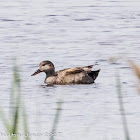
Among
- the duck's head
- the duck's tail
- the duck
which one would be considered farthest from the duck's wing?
the duck's head

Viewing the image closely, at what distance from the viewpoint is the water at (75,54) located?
8312mm

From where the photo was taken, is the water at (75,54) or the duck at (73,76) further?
the duck at (73,76)

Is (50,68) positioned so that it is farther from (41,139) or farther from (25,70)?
(41,139)

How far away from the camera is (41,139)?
7594mm

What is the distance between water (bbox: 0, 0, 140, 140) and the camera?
8.31 meters

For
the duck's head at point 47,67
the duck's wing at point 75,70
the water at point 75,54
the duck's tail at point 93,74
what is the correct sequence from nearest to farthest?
the water at point 75,54, the duck's tail at point 93,74, the duck's wing at point 75,70, the duck's head at point 47,67

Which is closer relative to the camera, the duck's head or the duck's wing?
the duck's wing

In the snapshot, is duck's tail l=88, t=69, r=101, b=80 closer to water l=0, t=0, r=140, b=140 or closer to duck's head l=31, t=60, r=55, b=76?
water l=0, t=0, r=140, b=140

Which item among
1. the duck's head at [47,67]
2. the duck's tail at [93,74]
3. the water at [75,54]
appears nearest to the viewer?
the water at [75,54]

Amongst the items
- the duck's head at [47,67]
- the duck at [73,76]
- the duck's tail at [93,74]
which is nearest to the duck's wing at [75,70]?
the duck at [73,76]

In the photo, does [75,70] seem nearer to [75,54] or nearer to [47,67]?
[47,67]

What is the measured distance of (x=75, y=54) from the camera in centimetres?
1405

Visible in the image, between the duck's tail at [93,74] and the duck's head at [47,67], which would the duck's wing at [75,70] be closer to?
the duck's tail at [93,74]

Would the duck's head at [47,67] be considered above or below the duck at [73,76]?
above
